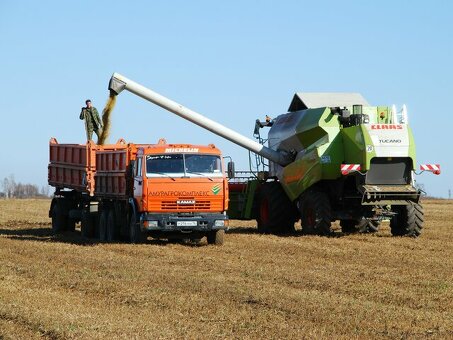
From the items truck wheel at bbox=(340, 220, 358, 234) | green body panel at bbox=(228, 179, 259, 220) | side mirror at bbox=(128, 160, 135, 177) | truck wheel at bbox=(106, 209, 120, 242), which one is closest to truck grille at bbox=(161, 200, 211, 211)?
side mirror at bbox=(128, 160, 135, 177)

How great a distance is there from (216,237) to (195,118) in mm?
4735

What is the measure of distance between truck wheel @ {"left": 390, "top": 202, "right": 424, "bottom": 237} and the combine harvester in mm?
24

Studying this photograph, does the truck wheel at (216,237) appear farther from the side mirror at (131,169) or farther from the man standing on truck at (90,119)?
the man standing on truck at (90,119)

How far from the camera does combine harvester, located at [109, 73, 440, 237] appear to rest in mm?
24375

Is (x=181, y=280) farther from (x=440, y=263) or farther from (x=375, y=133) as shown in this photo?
(x=375, y=133)

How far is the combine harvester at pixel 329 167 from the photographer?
24.4 meters

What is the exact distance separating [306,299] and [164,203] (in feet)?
31.6

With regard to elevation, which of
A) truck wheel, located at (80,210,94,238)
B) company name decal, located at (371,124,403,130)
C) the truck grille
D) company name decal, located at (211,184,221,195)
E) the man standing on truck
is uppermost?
the man standing on truck

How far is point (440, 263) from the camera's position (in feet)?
60.6

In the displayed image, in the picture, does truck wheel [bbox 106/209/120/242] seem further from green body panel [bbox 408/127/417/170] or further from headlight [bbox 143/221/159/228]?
green body panel [bbox 408/127/417/170]

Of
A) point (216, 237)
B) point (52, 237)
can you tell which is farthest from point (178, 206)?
point (52, 237)

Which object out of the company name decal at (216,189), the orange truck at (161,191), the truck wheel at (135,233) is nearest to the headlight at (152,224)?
the orange truck at (161,191)

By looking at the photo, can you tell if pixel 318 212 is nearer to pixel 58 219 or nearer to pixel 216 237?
pixel 216 237

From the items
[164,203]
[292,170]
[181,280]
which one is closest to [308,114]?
[292,170]
